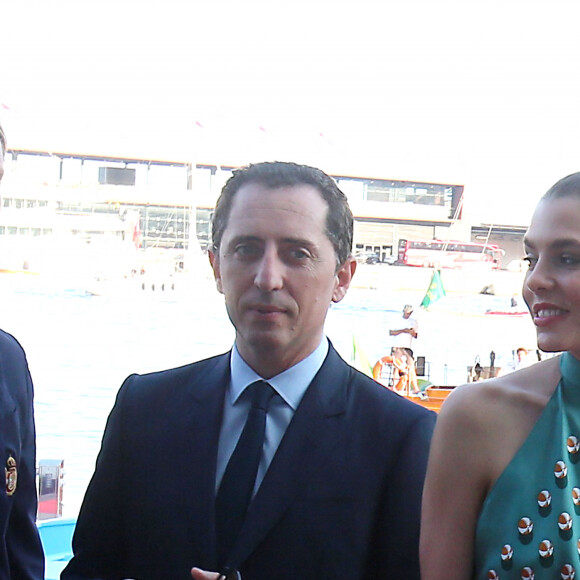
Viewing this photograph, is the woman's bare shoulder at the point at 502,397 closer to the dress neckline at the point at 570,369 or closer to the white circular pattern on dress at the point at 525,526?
the dress neckline at the point at 570,369

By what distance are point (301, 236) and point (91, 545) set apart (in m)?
0.59

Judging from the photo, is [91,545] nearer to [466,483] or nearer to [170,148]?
[466,483]

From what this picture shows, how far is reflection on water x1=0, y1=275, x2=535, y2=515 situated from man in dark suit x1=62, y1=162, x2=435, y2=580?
307 inches

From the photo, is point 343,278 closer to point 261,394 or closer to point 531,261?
point 261,394

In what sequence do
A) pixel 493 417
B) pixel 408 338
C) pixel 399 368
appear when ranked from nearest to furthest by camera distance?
1. pixel 493 417
2. pixel 408 338
3. pixel 399 368

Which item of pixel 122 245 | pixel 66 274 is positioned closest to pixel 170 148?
pixel 122 245

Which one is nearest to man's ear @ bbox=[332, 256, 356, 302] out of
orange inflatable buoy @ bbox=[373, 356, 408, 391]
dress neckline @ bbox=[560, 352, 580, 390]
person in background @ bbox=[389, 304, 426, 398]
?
dress neckline @ bbox=[560, 352, 580, 390]

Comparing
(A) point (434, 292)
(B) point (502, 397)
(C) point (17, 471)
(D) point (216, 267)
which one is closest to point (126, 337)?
(A) point (434, 292)

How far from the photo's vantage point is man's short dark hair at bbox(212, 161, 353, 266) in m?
1.43

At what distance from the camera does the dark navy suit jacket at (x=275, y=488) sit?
1.31 meters

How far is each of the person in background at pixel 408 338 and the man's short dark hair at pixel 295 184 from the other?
9.94 m

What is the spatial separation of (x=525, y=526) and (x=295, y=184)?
0.61 metres

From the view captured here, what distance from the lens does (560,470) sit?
1178mm

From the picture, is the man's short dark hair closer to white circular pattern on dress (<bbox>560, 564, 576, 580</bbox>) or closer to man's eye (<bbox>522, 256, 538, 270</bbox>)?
man's eye (<bbox>522, 256, 538, 270</bbox>)
